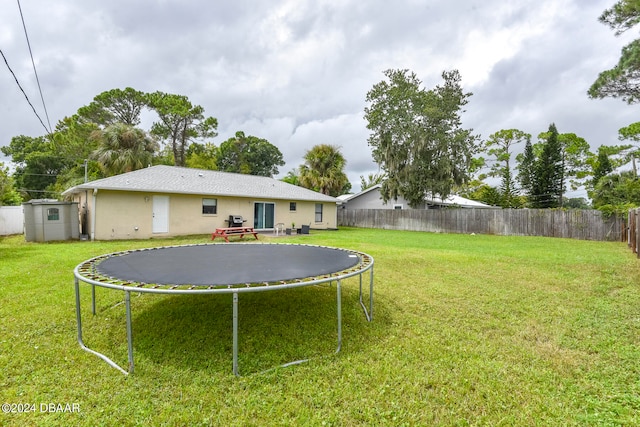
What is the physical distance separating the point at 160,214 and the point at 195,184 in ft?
7.35

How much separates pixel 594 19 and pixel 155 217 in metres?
17.0

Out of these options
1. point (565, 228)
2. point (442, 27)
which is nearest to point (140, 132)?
point (442, 27)

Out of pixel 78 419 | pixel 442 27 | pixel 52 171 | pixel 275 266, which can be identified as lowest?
pixel 78 419

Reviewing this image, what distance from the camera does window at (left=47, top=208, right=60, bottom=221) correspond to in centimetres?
1037

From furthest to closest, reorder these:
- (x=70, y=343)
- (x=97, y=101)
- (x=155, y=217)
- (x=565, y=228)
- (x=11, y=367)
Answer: (x=97, y=101) → (x=565, y=228) → (x=155, y=217) → (x=70, y=343) → (x=11, y=367)

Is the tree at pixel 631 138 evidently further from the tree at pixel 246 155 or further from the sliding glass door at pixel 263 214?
the tree at pixel 246 155

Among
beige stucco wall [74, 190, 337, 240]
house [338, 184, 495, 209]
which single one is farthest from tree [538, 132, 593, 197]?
beige stucco wall [74, 190, 337, 240]

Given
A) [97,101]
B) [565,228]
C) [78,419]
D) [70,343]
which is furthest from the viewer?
[97,101]

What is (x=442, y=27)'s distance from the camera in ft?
29.0

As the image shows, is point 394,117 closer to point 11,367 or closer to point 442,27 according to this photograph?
point 442,27

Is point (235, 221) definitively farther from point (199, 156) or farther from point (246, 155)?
point (246, 155)

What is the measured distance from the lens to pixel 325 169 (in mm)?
23078

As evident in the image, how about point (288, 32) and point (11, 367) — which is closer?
point (11, 367)

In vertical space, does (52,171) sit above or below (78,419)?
above
